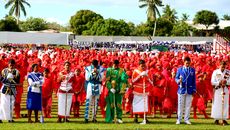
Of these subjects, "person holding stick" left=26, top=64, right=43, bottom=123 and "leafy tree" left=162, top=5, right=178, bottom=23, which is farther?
"leafy tree" left=162, top=5, right=178, bottom=23

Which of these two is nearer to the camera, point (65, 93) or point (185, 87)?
point (185, 87)

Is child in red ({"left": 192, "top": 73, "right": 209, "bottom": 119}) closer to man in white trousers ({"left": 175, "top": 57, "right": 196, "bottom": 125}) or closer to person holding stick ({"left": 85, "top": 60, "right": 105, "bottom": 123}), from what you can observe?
man in white trousers ({"left": 175, "top": 57, "right": 196, "bottom": 125})

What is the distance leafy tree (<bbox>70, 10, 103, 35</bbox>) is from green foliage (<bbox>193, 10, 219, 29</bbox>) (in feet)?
91.7

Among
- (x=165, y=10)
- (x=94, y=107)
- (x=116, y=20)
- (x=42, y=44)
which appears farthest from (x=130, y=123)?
(x=165, y=10)

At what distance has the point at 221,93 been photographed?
1753 cm

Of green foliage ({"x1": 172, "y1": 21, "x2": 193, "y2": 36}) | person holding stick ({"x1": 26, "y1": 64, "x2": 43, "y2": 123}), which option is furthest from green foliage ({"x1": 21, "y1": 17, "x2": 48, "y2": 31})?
person holding stick ({"x1": 26, "y1": 64, "x2": 43, "y2": 123})

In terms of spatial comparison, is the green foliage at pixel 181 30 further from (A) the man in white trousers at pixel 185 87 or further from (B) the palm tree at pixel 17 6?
(A) the man in white trousers at pixel 185 87

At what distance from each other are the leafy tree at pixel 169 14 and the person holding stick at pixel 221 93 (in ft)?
374

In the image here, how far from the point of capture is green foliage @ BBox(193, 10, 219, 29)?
429 feet

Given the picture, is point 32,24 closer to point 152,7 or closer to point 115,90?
point 152,7

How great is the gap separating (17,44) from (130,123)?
189 ft

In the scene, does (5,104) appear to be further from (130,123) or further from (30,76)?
(130,123)

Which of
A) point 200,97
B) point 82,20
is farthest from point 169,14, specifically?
point 200,97

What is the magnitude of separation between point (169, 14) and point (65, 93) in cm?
11595
